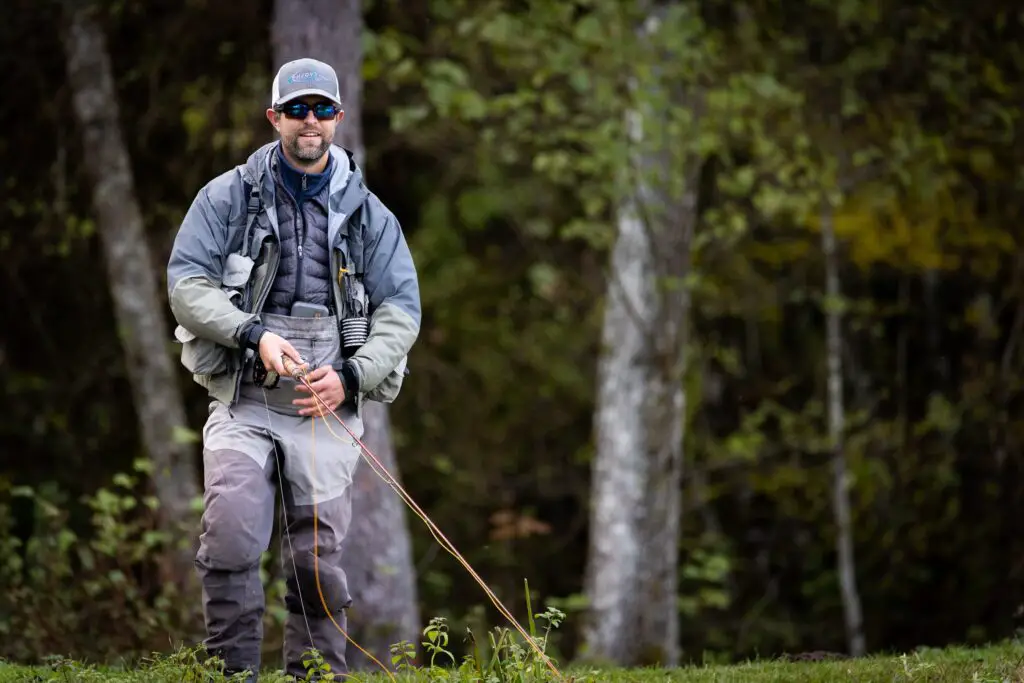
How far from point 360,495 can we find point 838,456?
887cm

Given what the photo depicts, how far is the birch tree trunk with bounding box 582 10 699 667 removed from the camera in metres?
12.8

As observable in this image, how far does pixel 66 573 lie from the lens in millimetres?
9484

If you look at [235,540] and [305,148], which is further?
[305,148]

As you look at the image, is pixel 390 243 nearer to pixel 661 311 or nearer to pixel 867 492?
pixel 661 311

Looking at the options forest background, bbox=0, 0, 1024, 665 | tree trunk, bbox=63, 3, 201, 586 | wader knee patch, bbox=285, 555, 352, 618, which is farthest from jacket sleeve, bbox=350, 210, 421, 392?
tree trunk, bbox=63, 3, 201, 586

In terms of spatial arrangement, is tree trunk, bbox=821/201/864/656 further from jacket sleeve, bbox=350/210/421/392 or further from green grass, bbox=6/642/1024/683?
jacket sleeve, bbox=350/210/421/392

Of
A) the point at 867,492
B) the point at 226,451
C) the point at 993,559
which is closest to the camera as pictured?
the point at 226,451

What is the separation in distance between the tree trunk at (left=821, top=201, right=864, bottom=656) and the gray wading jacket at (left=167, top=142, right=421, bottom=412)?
1117 cm

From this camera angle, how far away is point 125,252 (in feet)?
39.1

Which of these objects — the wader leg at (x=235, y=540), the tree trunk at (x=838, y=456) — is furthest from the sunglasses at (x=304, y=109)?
the tree trunk at (x=838, y=456)

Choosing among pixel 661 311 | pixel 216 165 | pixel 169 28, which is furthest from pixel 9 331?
pixel 661 311

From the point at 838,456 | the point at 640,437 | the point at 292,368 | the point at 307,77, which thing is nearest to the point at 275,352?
the point at 292,368

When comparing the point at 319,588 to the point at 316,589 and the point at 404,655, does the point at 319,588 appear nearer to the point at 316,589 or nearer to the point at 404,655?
the point at 316,589

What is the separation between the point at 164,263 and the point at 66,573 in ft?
14.3
